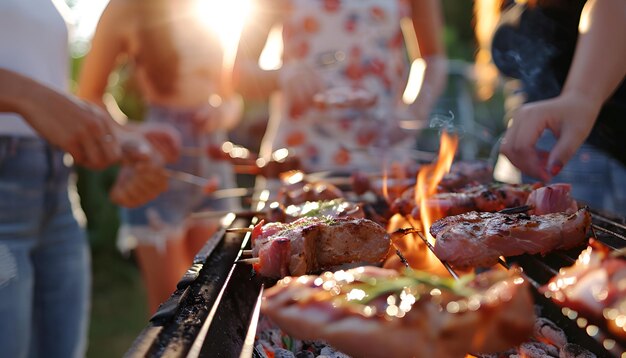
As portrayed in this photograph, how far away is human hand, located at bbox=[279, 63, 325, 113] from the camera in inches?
128

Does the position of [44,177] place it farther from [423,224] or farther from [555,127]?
[555,127]

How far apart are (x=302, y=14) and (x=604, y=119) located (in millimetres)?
2149

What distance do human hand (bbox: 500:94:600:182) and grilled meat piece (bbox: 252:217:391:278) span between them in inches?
29.0

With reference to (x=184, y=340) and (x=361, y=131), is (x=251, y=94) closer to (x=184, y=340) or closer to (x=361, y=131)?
(x=361, y=131)

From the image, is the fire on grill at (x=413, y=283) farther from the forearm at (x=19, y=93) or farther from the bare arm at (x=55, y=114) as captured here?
the forearm at (x=19, y=93)

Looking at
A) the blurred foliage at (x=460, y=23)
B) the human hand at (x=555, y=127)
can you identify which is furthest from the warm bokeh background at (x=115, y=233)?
the blurred foliage at (x=460, y=23)

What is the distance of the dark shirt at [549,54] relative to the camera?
260cm

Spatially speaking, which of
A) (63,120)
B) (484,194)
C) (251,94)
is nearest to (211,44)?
(251,94)

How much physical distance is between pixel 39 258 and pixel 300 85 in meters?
1.89

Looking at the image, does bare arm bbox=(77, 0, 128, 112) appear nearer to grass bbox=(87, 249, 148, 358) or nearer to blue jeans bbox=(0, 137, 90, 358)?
blue jeans bbox=(0, 137, 90, 358)

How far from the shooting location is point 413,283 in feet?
3.86

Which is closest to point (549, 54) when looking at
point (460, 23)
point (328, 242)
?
point (328, 242)

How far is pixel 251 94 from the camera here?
3600 mm

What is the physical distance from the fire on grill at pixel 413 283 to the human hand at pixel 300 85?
3.14 feet
